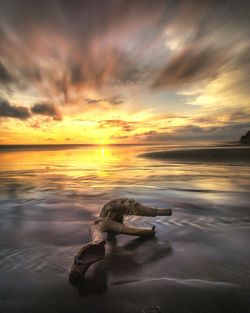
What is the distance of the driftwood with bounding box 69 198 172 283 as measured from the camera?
10.6 ft

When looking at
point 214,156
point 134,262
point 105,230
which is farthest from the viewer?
point 214,156

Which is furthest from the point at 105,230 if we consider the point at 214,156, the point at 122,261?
the point at 214,156

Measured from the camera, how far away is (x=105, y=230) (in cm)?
446

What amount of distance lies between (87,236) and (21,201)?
14.0ft

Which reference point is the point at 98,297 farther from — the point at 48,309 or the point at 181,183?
the point at 181,183

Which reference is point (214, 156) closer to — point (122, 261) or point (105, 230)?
point (105, 230)

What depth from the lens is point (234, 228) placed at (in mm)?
5367

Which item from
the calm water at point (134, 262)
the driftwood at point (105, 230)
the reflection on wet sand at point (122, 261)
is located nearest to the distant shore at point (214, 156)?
the calm water at point (134, 262)

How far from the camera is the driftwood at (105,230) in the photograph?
10.6ft

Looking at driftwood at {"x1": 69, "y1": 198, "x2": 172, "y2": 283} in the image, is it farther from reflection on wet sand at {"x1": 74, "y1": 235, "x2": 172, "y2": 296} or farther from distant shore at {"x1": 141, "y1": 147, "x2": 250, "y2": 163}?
distant shore at {"x1": 141, "y1": 147, "x2": 250, "y2": 163}

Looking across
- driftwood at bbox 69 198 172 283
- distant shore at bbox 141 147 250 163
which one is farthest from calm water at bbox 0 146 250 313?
distant shore at bbox 141 147 250 163

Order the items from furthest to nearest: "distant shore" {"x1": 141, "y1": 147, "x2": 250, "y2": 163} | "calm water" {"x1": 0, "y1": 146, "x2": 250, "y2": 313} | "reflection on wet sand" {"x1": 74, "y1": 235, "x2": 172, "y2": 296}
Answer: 1. "distant shore" {"x1": 141, "y1": 147, "x2": 250, "y2": 163}
2. "reflection on wet sand" {"x1": 74, "y1": 235, "x2": 172, "y2": 296}
3. "calm water" {"x1": 0, "y1": 146, "x2": 250, "y2": 313}

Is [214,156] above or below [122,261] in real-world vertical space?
above

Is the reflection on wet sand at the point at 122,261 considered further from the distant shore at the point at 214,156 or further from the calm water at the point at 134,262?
the distant shore at the point at 214,156
